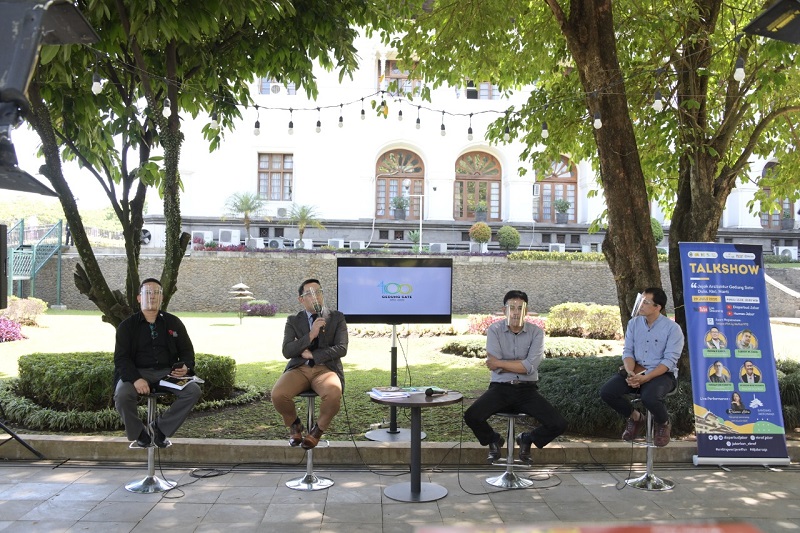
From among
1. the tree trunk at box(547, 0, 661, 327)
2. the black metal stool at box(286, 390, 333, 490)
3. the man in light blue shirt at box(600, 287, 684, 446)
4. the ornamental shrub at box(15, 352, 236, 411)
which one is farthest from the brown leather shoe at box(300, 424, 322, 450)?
the tree trunk at box(547, 0, 661, 327)

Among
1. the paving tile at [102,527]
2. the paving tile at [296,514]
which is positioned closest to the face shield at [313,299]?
the paving tile at [296,514]

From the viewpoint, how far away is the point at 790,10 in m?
2.97

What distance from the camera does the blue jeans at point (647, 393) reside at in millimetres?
5578

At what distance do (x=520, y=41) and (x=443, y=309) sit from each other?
6.12 metres

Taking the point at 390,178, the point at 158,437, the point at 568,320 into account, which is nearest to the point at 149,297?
the point at 158,437

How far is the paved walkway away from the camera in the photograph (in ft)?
15.0

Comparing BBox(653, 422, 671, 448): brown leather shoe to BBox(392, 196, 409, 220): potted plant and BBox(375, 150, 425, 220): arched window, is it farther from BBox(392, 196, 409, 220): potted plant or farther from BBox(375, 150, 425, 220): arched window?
BBox(375, 150, 425, 220): arched window

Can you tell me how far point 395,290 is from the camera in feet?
23.2

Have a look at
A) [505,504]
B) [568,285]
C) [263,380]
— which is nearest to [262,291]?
[568,285]

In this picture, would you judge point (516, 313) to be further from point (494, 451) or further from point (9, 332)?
point (9, 332)

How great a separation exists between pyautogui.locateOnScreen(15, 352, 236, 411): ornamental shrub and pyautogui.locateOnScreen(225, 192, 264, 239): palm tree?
23.4m

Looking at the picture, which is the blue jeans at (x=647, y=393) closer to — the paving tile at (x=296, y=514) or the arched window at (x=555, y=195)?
the paving tile at (x=296, y=514)

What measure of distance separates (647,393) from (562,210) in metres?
31.1

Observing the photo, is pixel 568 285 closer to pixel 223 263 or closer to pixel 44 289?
pixel 223 263
